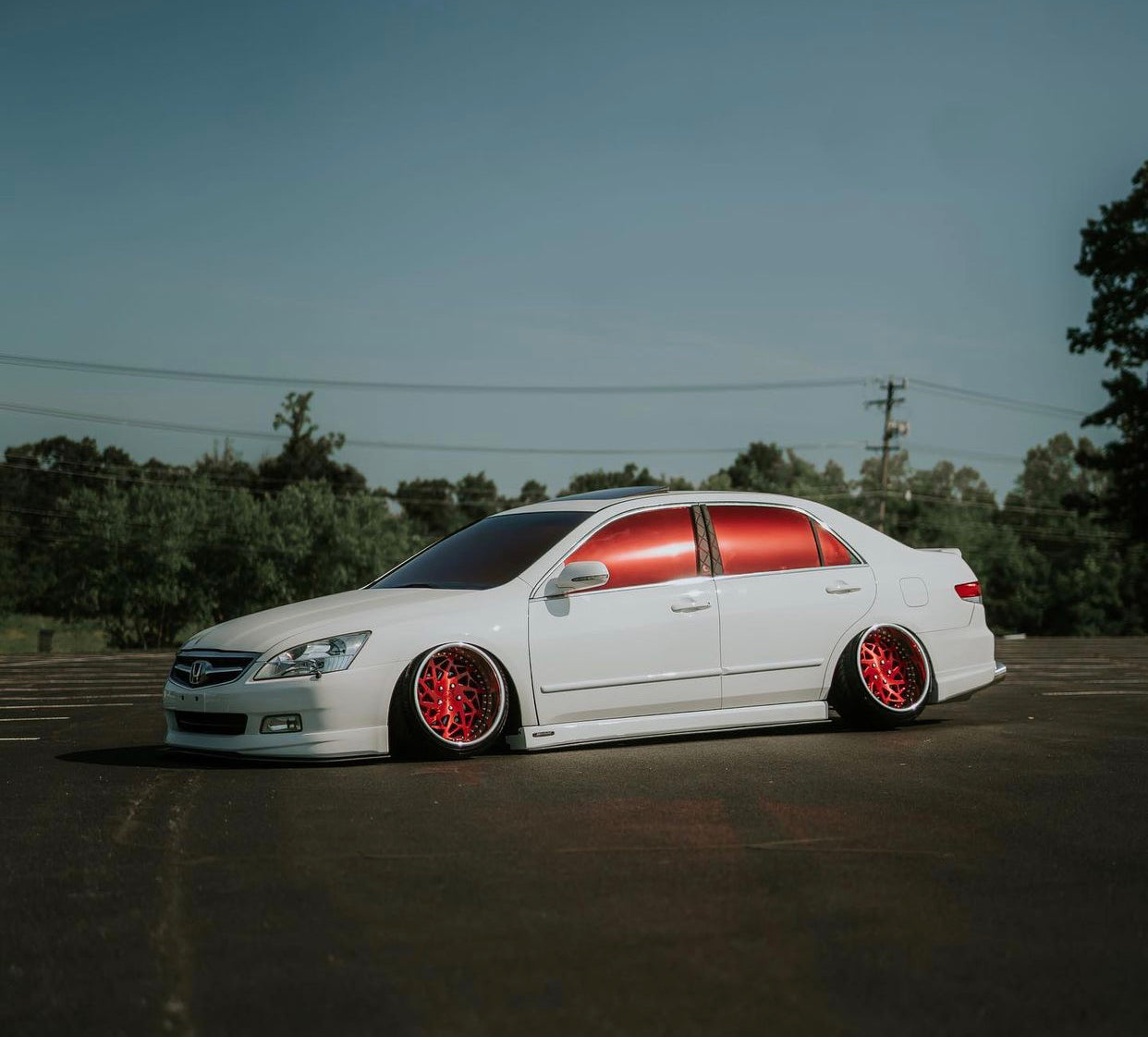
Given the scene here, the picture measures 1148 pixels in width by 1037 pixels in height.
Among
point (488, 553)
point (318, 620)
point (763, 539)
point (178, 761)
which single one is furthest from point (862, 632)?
point (178, 761)

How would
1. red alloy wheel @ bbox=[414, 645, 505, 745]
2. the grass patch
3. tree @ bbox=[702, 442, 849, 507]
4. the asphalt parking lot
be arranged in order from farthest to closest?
tree @ bbox=[702, 442, 849, 507] < the grass patch < red alloy wheel @ bbox=[414, 645, 505, 745] < the asphalt parking lot

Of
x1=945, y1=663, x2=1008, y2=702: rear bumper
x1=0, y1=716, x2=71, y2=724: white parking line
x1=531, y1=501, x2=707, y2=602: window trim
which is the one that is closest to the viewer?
x1=531, y1=501, x2=707, y2=602: window trim

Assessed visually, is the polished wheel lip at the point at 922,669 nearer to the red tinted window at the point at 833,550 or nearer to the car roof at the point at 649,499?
the red tinted window at the point at 833,550

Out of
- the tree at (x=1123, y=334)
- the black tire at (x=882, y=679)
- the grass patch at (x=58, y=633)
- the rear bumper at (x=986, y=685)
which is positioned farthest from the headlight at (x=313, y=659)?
the grass patch at (x=58, y=633)

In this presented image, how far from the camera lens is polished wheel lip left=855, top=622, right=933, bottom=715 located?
942 centimetres

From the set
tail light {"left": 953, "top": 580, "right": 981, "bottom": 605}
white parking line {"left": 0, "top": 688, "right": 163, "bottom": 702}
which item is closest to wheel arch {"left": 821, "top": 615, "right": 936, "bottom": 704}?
tail light {"left": 953, "top": 580, "right": 981, "bottom": 605}

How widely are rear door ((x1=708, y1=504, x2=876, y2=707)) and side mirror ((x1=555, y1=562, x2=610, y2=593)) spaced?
0.93 metres

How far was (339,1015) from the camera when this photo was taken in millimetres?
3420

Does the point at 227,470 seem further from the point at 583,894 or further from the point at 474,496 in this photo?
the point at 583,894

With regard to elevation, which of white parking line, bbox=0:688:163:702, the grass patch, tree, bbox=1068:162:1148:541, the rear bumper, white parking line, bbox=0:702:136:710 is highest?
tree, bbox=1068:162:1148:541

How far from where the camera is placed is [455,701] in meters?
8.17

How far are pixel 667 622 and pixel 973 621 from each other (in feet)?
8.33

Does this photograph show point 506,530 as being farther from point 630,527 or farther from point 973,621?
point 973,621

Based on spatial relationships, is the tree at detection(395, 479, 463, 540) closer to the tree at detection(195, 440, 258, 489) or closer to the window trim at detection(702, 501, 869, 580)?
the tree at detection(195, 440, 258, 489)
